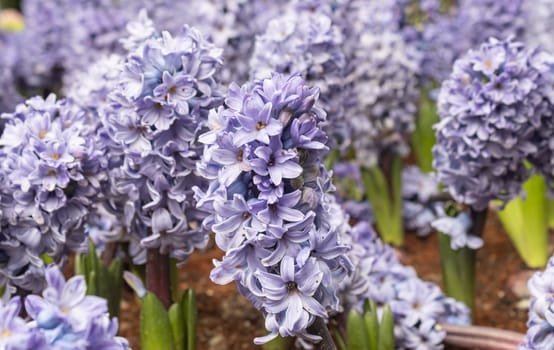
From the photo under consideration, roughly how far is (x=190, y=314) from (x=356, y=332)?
0.44m

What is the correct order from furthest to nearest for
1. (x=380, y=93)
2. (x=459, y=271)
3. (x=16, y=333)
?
(x=380, y=93) < (x=459, y=271) < (x=16, y=333)

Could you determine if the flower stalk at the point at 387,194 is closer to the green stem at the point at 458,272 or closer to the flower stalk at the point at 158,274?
the green stem at the point at 458,272

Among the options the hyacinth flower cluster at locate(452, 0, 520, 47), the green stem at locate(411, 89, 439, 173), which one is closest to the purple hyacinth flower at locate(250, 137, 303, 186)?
the hyacinth flower cluster at locate(452, 0, 520, 47)

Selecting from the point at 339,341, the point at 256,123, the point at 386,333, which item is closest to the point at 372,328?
the point at 386,333

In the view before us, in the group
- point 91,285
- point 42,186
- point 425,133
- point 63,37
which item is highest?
point 63,37

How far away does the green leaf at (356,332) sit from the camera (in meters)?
2.04

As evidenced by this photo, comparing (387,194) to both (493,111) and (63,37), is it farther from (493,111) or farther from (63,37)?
(63,37)

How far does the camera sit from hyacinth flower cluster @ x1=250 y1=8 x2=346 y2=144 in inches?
100

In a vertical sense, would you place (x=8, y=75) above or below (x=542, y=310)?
above

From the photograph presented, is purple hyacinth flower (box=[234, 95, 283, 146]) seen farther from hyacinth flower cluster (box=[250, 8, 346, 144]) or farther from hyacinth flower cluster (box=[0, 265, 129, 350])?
hyacinth flower cluster (box=[250, 8, 346, 144])

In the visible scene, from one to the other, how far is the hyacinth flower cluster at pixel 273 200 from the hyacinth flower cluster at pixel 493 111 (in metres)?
0.79

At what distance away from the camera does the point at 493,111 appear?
2295 millimetres

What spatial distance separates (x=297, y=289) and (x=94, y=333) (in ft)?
1.62

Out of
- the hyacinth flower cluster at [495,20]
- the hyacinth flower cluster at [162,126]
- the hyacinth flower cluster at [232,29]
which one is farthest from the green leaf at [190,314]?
the hyacinth flower cluster at [495,20]
